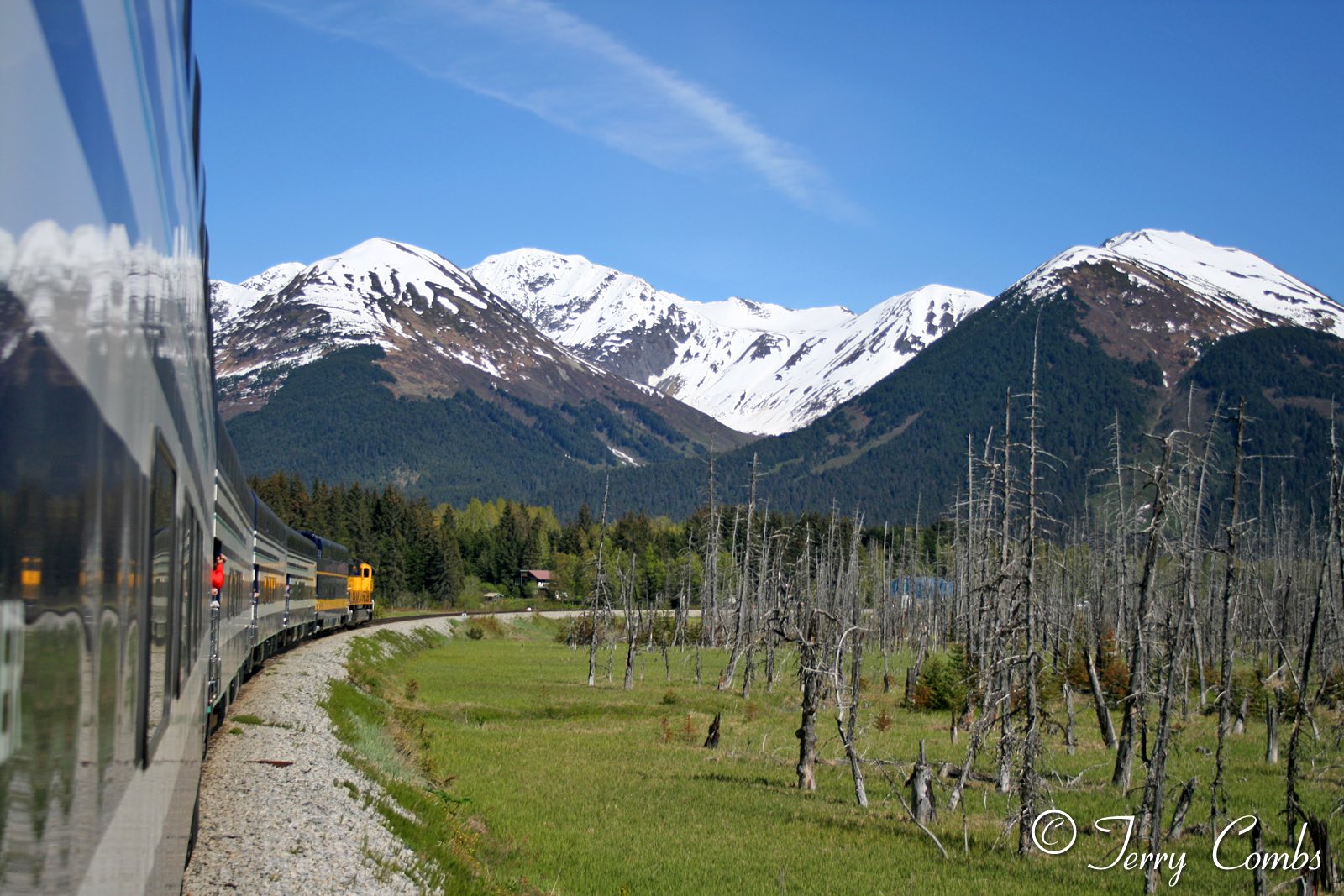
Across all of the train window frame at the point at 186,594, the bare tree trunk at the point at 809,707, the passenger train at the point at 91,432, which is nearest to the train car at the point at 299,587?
the bare tree trunk at the point at 809,707

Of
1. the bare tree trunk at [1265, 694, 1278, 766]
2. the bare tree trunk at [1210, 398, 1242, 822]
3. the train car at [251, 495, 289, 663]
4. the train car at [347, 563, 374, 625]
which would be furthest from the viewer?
the train car at [347, 563, 374, 625]

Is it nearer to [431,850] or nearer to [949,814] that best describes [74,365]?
[431,850]

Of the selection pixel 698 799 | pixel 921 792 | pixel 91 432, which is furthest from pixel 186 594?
pixel 698 799

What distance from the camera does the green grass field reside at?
732 inches

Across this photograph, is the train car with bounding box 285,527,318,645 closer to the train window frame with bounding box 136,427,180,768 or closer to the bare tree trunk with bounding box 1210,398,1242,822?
the bare tree trunk with bounding box 1210,398,1242,822

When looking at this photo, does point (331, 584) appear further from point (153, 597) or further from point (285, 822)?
point (153, 597)

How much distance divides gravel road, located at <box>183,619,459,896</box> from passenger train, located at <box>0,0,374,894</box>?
662 centimetres

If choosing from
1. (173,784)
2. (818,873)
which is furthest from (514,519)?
(173,784)

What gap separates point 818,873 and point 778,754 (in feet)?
49.9

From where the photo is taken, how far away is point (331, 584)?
51.3 meters

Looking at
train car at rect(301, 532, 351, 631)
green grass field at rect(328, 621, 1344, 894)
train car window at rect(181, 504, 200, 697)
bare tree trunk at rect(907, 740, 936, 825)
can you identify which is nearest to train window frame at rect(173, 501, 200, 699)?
train car window at rect(181, 504, 200, 697)

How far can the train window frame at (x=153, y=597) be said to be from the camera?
3.99m

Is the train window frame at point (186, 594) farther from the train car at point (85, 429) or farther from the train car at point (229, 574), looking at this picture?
the train car at point (229, 574)

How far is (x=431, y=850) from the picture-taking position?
15.3 m
